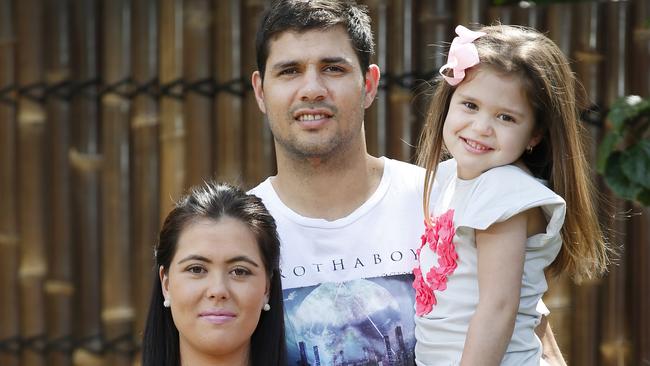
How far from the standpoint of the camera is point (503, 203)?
10.4 ft

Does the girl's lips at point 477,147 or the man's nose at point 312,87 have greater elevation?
the man's nose at point 312,87

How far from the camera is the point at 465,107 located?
3.28 metres

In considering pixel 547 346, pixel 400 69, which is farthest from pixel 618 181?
pixel 400 69

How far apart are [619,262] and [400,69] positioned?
1.12m

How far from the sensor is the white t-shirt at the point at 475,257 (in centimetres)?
318

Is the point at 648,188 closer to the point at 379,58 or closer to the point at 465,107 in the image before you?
the point at 465,107

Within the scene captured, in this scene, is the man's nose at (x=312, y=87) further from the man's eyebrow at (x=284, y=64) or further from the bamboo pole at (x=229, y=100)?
the bamboo pole at (x=229, y=100)

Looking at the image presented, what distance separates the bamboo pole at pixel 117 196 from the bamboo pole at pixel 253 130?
533 mm

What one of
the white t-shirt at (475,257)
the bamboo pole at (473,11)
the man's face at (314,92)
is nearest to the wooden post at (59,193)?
the bamboo pole at (473,11)

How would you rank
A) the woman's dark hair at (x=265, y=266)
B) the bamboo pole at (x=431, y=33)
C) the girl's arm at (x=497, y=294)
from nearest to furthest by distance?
1. the girl's arm at (x=497, y=294)
2. the woman's dark hair at (x=265, y=266)
3. the bamboo pole at (x=431, y=33)

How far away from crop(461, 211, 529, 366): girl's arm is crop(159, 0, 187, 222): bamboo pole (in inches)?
88.4

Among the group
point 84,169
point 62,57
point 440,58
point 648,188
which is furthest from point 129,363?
point 648,188

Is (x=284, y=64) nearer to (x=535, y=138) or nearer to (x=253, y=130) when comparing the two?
(x=535, y=138)

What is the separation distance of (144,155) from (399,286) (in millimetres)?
1923
